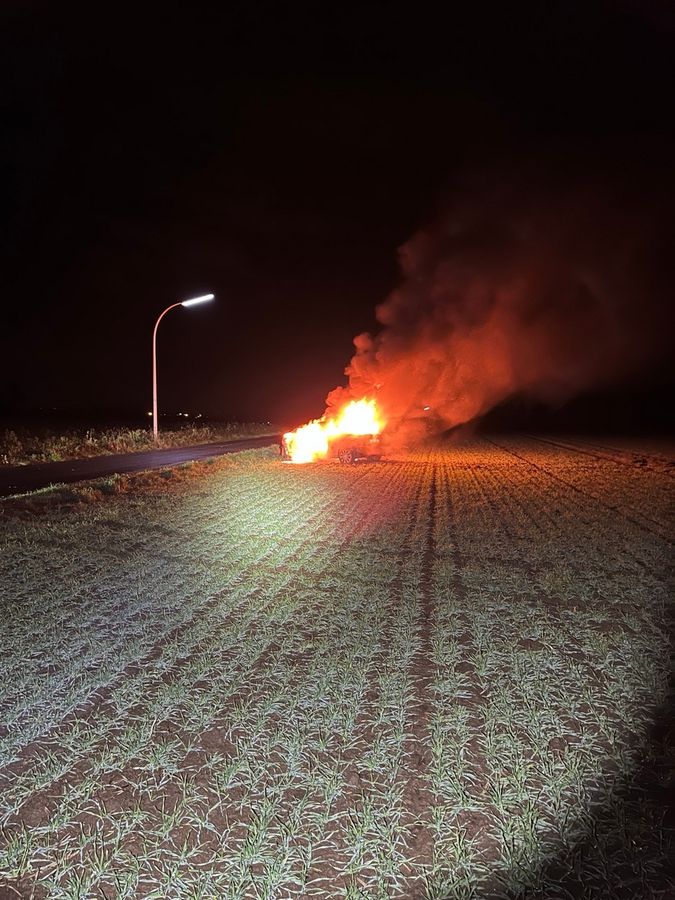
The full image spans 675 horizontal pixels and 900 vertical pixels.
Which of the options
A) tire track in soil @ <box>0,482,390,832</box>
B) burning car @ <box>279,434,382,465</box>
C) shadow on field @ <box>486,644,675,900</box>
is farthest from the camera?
burning car @ <box>279,434,382,465</box>

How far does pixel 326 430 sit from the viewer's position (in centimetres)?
3064

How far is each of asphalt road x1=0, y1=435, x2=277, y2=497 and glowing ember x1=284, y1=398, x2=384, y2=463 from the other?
16.3 ft

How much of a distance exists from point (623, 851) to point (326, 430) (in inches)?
1083

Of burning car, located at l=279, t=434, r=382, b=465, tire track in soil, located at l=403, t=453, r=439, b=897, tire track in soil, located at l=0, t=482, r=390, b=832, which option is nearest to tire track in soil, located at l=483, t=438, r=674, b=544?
tire track in soil, located at l=403, t=453, r=439, b=897

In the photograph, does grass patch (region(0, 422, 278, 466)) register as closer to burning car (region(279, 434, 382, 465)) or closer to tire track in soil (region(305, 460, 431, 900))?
burning car (region(279, 434, 382, 465))

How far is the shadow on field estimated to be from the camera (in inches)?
124

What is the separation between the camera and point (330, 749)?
4.39 metres

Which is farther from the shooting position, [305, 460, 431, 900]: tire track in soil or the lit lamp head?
the lit lamp head

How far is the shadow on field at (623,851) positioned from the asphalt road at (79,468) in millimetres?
17285

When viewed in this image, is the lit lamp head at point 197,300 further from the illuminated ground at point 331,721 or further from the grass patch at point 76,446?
the illuminated ground at point 331,721

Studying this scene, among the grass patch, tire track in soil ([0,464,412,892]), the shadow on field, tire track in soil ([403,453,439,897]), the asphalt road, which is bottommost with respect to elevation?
the shadow on field

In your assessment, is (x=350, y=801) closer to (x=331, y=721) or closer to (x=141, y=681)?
(x=331, y=721)

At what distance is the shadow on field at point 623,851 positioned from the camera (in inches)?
124

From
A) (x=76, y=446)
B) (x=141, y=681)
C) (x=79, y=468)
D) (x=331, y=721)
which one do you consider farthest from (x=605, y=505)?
(x=76, y=446)
